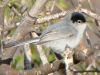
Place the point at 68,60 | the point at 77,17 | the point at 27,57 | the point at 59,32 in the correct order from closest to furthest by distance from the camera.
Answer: the point at 68,60
the point at 27,57
the point at 77,17
the point at 59,32

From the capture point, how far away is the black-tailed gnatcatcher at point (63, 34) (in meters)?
4.27

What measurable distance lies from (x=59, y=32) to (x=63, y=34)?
0.20 ft

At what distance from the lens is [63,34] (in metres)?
4.49

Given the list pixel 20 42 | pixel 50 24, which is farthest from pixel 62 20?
pixel 20 42

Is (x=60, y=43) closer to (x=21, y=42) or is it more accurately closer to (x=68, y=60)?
(x=21, y=42)

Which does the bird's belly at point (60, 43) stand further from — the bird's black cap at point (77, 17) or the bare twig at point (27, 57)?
the bare twig at point (27, 57)

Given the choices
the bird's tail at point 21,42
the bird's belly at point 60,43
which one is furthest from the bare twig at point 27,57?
the bird's belly at point 60,43

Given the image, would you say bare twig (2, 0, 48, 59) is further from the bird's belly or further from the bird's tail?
the bird's belly

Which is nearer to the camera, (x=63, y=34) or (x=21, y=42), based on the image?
(x=21, y=42)

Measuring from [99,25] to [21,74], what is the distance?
1.55m

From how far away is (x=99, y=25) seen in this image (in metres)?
3.84

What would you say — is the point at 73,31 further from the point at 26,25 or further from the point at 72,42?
the point at 26,25

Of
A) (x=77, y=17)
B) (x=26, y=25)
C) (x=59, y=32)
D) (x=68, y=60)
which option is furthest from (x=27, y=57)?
(x=68, y=60)

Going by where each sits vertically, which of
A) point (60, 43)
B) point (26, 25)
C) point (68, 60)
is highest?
point (68, 60)
